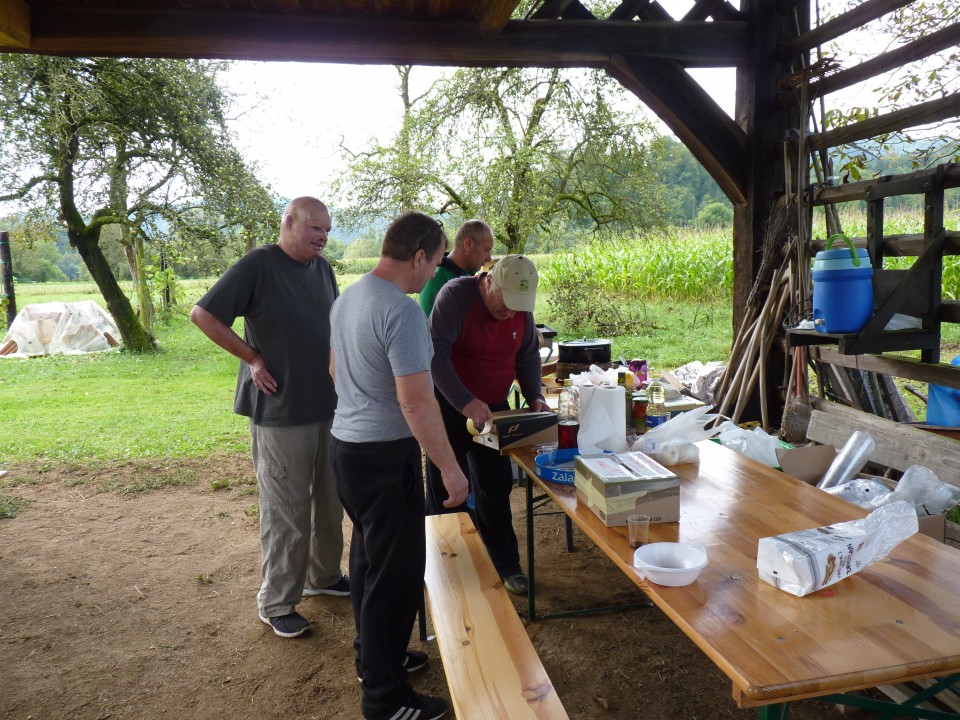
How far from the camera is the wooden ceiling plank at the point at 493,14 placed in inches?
135

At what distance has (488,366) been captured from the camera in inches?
130

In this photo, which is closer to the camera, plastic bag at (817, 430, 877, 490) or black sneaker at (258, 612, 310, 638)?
plastic bag at (817, 430, 877, 490)

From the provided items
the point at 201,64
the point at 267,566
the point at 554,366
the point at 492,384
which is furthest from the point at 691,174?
the point at 267,566

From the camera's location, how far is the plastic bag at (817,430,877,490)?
8.79ft

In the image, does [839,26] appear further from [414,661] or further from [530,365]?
[414,661]

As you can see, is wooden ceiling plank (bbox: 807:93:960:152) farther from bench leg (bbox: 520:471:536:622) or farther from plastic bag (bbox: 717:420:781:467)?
bench leg (bbox: 520:471:536:622)

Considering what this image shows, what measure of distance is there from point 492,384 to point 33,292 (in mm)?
16004

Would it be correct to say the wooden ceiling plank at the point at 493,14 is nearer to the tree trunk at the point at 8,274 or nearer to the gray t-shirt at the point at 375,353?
the gray t-shirt at the point at 375,353

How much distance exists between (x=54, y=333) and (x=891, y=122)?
11613 mm

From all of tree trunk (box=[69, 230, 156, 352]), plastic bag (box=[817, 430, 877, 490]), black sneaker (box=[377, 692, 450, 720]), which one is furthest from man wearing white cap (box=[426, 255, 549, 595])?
tree trunk (box=[69, 230, 156, 352])

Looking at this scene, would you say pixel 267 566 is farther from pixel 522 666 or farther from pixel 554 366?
pixel 554 366

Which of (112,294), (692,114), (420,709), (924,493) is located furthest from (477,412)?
(112,294)

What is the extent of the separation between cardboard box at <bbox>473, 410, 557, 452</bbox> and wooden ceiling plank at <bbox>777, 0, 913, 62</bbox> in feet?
8.57

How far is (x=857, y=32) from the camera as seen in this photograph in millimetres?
4078
